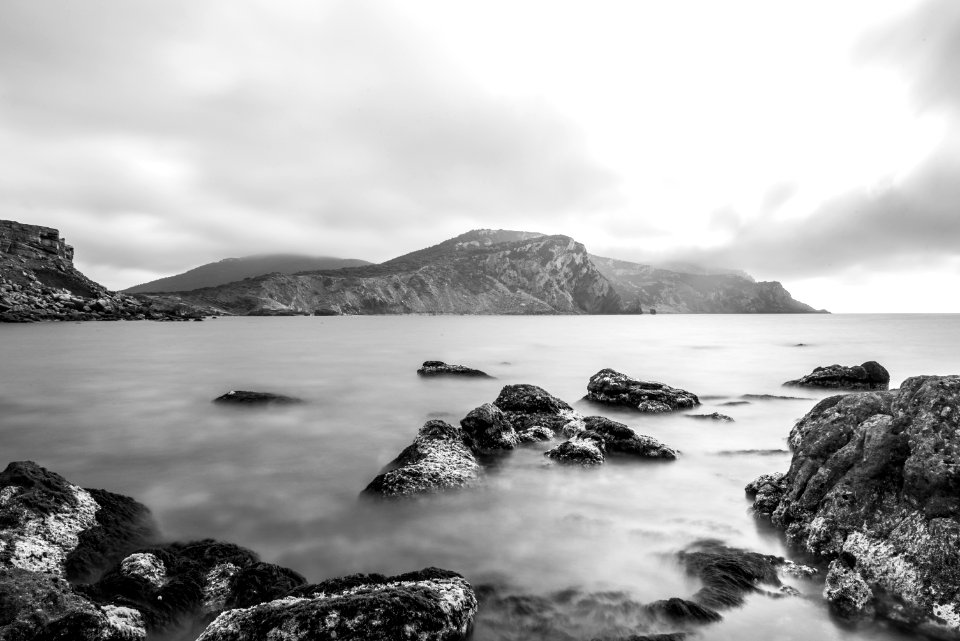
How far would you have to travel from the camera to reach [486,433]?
976cm

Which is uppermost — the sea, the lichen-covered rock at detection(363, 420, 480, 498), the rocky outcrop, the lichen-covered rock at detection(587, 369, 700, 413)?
the rocky outcrop

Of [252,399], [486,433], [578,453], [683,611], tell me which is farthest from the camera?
[252,399]

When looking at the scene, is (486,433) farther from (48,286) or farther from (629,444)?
(48,286)

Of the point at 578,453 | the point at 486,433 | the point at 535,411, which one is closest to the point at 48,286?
the point at 535,411

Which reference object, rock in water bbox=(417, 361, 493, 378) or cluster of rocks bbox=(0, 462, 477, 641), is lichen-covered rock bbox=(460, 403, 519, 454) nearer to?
cluster of rocks bbox=(0, 462, 477, 641)

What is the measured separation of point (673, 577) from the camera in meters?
5.30

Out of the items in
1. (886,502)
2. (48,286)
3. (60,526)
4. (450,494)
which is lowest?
(450,494)

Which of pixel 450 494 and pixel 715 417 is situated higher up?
pixel 715 417

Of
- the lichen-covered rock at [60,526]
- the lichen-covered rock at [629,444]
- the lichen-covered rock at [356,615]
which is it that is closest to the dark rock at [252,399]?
the lichen-covered rock at [60,526]

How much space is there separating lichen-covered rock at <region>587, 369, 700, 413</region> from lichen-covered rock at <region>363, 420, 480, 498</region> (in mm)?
6404

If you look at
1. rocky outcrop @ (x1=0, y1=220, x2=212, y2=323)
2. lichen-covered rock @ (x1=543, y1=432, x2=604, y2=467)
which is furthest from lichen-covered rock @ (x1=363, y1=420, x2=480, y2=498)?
rocky outcrop @ (x1=0, y1=220, x2=212, y2=323)

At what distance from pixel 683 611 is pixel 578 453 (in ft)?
14.3

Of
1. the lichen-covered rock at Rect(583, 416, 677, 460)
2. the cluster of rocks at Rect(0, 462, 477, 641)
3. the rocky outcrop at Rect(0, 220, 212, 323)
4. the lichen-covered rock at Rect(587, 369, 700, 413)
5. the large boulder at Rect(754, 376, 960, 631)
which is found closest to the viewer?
the cluster of rocks at Rect(0, 462, 477, 641)

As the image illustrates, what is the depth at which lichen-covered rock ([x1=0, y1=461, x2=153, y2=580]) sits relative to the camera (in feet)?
16.4
